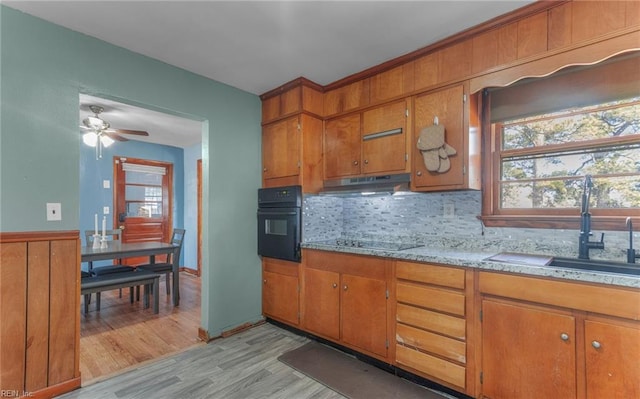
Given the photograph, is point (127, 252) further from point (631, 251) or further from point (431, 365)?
point (631, 251)

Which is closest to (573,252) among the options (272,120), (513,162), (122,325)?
(513,162)

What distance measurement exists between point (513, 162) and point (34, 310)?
3513 mm

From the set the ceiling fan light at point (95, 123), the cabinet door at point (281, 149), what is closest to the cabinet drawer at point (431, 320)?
the cabinet door at point (281, 149)

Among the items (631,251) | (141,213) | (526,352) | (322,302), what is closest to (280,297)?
(322,302)

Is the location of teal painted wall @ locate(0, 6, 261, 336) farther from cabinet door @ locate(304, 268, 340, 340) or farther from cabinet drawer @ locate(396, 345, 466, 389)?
cabinet drawer @ locate(396, 345, 466, 389)

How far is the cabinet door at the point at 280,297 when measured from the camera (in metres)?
2.86

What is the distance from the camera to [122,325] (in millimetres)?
3094

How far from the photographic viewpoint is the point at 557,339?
1.53 metres

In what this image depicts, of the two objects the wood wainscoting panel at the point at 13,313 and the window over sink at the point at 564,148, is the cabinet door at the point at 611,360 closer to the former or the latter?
the window over sink at the point at 564,148

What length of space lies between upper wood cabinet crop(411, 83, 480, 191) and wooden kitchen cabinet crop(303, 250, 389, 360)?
76cm

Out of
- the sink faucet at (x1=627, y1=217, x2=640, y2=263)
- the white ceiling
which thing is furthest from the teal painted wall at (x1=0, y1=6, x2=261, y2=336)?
the sink faucet at (x1=627, y1=217, x2=640, y2=263)

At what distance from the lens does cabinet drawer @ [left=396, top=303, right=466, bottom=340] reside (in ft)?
6.07

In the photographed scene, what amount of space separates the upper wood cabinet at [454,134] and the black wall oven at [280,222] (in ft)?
3.78

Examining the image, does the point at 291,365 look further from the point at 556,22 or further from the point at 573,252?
the point at 556,22
